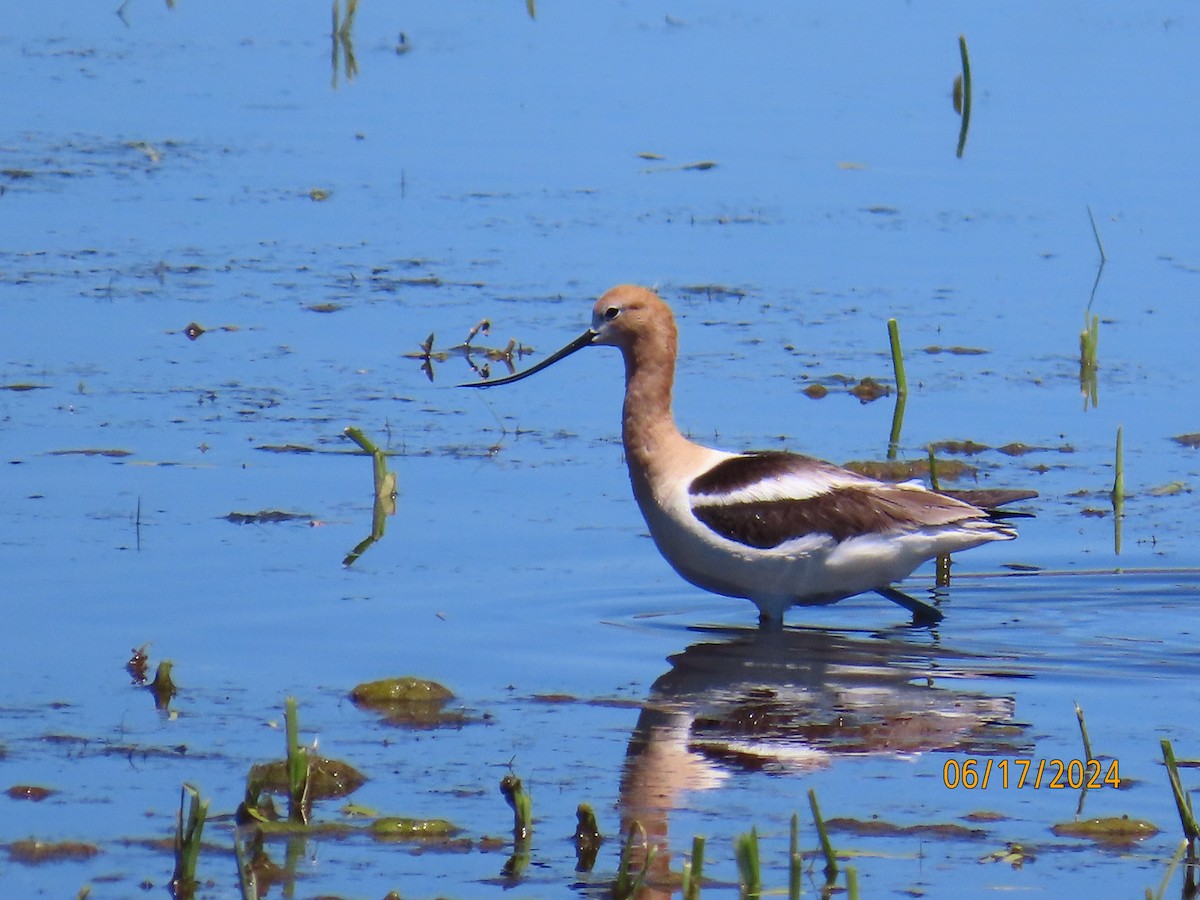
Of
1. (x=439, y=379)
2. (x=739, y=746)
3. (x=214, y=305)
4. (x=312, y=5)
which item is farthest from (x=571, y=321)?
(x=312, y=5)

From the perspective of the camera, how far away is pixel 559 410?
396 inches

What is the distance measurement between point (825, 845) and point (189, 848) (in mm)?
1354

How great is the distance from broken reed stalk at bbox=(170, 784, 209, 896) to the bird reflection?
1.07 meters

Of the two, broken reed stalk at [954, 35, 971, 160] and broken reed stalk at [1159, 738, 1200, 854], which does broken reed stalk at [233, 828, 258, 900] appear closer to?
broken reed stalk at [1159, 738, 1200, 854]

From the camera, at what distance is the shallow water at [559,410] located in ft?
19.3

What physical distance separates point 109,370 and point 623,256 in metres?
3.19

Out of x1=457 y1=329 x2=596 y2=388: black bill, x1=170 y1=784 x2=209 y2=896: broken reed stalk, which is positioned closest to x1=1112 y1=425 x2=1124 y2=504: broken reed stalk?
x1=457 y1=329 x2=596 y2=388: black bill

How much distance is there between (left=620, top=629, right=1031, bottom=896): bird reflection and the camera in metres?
6.05

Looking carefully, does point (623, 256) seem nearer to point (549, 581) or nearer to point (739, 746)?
point (549, 581)

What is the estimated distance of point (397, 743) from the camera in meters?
6.12

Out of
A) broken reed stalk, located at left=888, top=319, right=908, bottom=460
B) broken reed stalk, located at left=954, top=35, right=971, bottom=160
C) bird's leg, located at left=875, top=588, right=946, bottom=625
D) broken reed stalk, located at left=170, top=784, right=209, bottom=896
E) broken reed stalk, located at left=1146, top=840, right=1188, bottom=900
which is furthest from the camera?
broken reed stalk, located at left=954, top=35, right=971, bottom=160

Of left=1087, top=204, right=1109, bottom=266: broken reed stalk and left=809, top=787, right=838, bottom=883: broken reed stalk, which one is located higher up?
left=1087, top=204, right=1109, bottom=266: broken reed stalk
